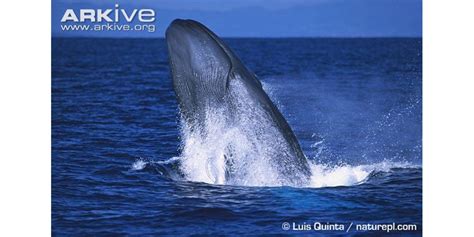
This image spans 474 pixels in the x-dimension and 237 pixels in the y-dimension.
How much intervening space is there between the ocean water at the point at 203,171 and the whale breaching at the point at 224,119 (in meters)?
0.19

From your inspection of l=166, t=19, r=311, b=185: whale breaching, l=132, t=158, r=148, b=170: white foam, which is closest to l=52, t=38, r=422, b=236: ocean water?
l=132, t=158, r=148, b=170: white foam

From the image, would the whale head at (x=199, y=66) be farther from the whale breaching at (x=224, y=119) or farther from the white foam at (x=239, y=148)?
the white foam at (x=239, y=148)

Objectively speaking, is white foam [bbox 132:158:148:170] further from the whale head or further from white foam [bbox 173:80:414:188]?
the whale head

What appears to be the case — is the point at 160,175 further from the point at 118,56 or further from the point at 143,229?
the point at 118,56

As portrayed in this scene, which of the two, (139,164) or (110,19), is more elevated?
(110,19)

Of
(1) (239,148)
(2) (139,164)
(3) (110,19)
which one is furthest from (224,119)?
(3) (110,19)

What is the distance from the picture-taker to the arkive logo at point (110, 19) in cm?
2180

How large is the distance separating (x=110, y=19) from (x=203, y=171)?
4542mm

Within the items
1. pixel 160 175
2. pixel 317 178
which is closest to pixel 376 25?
pixel 317 178

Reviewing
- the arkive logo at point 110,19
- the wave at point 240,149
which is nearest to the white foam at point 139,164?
the wave at point 240,149

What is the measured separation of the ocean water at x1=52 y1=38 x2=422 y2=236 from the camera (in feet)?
63.3

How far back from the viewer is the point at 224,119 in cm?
1936

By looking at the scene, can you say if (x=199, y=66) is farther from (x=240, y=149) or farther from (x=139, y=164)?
(x=139, y=164)
